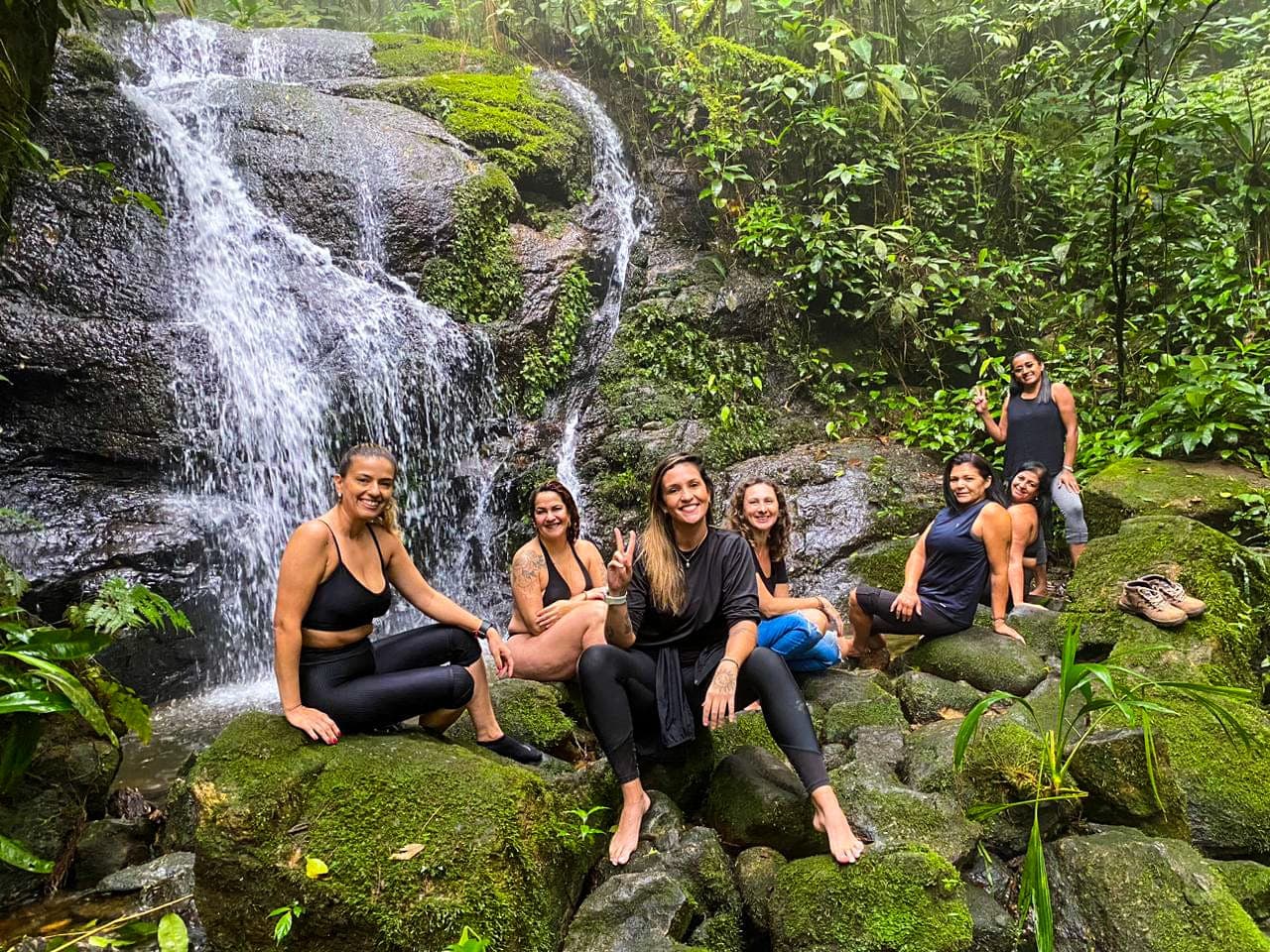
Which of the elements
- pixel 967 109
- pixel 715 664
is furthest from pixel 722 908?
pixel 967 109

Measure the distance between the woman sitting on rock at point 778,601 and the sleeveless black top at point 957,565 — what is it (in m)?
0.78

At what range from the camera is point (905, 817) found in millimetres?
2826

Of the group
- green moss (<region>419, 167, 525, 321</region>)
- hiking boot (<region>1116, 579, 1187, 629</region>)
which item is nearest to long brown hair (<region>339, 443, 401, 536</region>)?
hiking boot (<region>1116, 579, 1187, 629</region>)

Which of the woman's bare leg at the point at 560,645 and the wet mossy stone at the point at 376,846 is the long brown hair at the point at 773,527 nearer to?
the woman's bare leg at the point at 560,645

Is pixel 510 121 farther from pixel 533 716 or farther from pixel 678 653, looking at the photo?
pixel 678 653

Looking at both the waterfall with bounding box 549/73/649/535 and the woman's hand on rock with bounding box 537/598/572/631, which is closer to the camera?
the woman's hand on rock with bounding box 537/598/572/631

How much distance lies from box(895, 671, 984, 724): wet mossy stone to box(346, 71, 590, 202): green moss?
8.53 meters

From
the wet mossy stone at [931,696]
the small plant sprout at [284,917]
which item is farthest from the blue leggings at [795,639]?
the small plant sprout at [284,917]

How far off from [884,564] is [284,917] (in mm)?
5483

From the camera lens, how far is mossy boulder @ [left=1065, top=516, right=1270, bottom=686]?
3.93 metres

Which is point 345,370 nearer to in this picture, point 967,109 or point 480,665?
point 480,665

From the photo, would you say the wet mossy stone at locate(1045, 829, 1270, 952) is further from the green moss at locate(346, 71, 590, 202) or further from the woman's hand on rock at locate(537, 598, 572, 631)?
the green moss at locate(346, 71, 590, 202)

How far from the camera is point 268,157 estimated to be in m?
8.96

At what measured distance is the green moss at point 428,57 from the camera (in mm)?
11688
